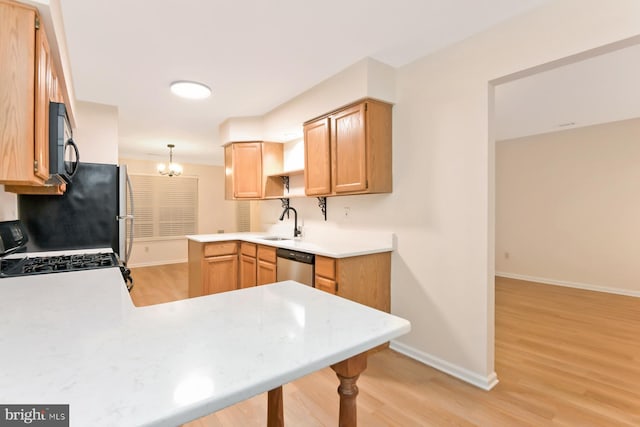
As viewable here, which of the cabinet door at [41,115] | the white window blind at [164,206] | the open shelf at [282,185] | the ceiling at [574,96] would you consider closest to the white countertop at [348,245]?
the open shelf at [282,185]

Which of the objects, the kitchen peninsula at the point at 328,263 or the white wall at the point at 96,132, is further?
the white wall at the point at 96,132

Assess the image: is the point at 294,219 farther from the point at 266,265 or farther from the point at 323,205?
the point at 266,265

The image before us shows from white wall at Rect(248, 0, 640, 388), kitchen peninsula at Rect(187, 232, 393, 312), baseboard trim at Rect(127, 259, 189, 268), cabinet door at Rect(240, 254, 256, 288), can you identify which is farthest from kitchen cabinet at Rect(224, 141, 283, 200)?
baseboard trim at Rect(127, 259, 189, 268)

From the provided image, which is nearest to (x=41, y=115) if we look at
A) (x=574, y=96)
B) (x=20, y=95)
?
(x=20, y=95)

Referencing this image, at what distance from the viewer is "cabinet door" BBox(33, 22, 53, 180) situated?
127cm

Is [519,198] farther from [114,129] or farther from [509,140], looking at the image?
[114,129]

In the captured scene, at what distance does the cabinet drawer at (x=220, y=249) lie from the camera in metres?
3.67

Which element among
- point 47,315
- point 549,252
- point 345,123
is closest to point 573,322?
point 549,252

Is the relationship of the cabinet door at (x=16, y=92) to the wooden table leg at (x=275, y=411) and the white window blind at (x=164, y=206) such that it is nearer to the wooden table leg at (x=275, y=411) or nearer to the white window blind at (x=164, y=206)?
the wooden table leg at (x=275, y=411)

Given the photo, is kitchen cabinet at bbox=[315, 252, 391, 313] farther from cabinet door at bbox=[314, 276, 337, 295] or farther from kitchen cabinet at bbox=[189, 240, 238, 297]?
kitchen cabinet at bbox=[189, 240, 238, 297]

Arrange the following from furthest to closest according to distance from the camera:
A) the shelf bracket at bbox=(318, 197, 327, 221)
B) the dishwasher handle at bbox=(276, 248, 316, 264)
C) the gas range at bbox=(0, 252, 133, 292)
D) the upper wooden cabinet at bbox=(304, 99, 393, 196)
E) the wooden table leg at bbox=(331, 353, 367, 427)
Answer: the shelf bracket at bbox=(318, 197, 327, 221) < the dishwasher handle at bbox=(276, 248, 316, 264) < the upper wooden cabinet at bbox=(304, 99, 393, 196) < the gas range at bbox=(0, 252, 133, 292) < the wooden table leg at bbox=(331, 353, 367, 427)

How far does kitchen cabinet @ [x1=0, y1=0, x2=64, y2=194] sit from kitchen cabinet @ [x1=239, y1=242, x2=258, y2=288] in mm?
2441

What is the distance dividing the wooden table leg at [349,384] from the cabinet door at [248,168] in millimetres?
3312

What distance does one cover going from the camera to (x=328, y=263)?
257 cm
